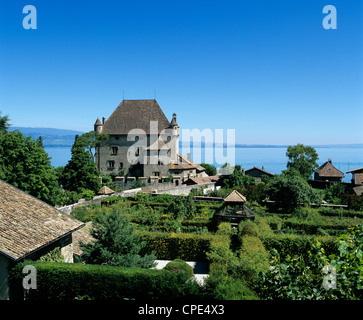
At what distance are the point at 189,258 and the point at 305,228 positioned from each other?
10092 millimetres

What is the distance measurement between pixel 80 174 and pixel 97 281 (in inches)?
Answer: 1138

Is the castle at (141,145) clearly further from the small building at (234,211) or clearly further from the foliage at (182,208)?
the small building at (234,211)

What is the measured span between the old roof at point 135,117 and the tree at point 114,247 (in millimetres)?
42238

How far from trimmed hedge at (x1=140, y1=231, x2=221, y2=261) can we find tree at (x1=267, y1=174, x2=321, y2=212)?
1526 centimetres

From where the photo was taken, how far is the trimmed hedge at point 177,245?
59.8 ft

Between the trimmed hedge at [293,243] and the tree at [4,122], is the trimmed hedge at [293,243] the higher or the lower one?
the lower one

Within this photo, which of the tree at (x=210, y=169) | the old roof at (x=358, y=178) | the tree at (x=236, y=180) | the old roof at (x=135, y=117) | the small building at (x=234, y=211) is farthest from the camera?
the tree at (x=210, y=169)

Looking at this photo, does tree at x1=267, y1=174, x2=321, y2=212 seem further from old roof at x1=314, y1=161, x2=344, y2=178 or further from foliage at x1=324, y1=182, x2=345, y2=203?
old roof at x1=314, y1=161, x2=344, y2=178

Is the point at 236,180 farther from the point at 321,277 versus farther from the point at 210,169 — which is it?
the point at 321,277

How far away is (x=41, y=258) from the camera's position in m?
12.3

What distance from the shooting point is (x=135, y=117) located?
56.3m

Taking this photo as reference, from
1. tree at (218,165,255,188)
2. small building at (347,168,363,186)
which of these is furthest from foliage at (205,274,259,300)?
small building at (347,168,363,186)

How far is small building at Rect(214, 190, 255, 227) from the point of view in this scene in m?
22.3

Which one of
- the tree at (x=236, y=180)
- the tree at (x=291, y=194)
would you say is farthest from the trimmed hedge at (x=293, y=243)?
the tree at (x=236, y=180)
